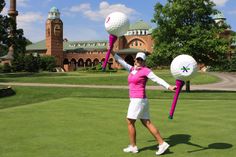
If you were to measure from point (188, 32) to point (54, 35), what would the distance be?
87.1 m

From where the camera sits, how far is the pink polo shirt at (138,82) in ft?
23.9

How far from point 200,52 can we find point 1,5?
108 feet

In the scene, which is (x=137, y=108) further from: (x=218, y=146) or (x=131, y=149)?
(x=218, y=146)

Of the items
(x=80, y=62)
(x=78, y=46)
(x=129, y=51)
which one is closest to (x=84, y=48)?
(x=78, y=46)

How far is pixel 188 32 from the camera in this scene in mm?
28141

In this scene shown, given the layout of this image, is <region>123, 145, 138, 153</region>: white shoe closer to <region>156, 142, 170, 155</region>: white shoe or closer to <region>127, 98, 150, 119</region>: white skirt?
<region>156, 142, 170, 155</region>: white shoe

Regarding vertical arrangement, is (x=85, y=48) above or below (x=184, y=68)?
above

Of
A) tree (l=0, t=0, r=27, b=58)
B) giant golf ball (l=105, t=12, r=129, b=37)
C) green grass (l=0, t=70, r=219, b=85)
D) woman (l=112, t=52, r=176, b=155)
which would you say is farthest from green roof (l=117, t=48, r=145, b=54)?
woman (l=112, t=52, r=176, b=155)

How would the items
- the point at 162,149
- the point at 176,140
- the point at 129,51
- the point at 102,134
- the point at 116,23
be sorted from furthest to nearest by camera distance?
1. the point at 129,51
2. the point at 102,134
3. the point at 176,140
4. the point at 116,23
5. the point at 162,149

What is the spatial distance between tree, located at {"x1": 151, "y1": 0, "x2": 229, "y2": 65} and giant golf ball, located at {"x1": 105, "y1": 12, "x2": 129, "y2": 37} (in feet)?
64.5

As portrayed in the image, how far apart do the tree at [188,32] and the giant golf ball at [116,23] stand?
19.7m

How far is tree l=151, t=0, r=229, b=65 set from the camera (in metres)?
27.6

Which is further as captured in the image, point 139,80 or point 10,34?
point 10,34

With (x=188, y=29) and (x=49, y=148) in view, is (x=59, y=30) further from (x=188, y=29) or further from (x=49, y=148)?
(x=49, y=148)
